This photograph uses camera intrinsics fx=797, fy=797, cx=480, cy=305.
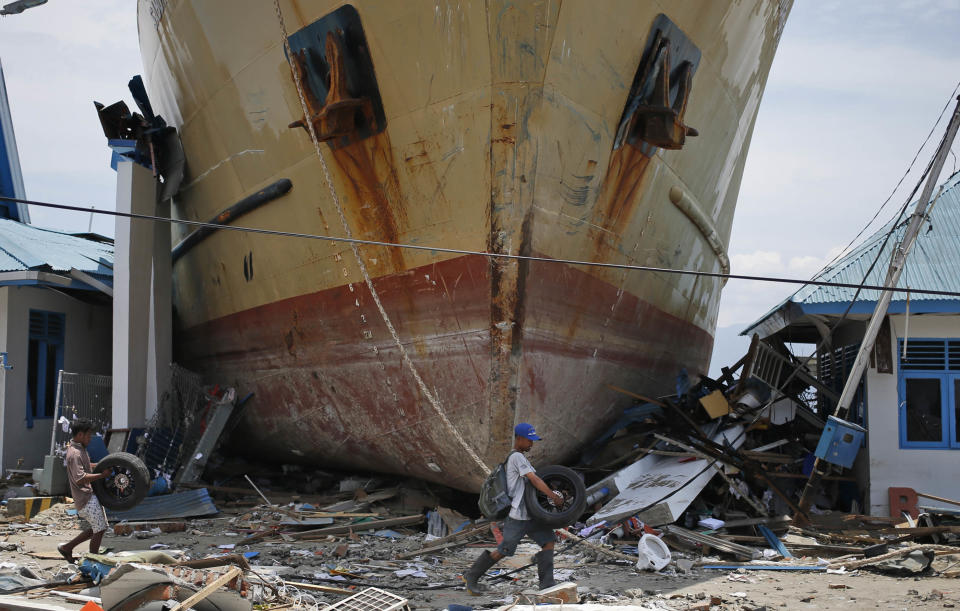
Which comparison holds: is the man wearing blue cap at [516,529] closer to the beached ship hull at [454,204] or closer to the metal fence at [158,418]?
the beached ship hull at [454,204]

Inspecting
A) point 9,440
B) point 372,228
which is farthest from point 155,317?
point 372,228

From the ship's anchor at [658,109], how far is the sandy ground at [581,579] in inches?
129

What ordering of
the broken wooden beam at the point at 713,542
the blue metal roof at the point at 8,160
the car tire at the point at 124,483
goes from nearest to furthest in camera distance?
the broken wooden beam at the point at 713,542, the car tire at the point at 124,483, the blue metal roof at the point at 8,160

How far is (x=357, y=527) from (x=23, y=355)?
549 cm

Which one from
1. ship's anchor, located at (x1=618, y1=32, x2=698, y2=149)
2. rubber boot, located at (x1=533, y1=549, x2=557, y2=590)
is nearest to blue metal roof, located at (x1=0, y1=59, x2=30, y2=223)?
ship's anchor, located at (x1=618, y1=32, x2=698, y2=149)

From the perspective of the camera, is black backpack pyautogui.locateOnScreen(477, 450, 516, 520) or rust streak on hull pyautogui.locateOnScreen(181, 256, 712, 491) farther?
rust streak on hull pyautogui.locateOnScreen(181, 256, 712, 491)

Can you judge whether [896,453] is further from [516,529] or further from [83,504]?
[83,504]

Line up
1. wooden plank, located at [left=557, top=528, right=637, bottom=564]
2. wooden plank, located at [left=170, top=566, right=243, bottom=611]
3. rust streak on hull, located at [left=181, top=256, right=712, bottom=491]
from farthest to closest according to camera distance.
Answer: rust streak on hull, located at [left=181, top=256, right=712, bottom=491] < wooden plank, located at [left=557, top=528, right=637, bottom=564] < wooden plank, located at [left=170, top=566, right=243, bottom=611]

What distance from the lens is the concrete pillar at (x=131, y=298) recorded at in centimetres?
814

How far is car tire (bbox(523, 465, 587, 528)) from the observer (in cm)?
464

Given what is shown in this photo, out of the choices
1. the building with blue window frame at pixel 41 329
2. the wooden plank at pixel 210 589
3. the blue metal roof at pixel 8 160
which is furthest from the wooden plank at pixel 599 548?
the blue metal roof at pixel 8 160

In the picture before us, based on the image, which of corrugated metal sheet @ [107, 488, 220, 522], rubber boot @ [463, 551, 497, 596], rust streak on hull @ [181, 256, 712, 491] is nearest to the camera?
rubber boot @ [463, 551, 497, 596]

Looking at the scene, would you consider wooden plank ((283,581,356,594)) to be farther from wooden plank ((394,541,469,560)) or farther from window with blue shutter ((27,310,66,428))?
window with blue shutter ((27,310,66,428))

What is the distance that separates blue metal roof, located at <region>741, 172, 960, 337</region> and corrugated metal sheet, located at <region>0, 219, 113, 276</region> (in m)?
8.51
